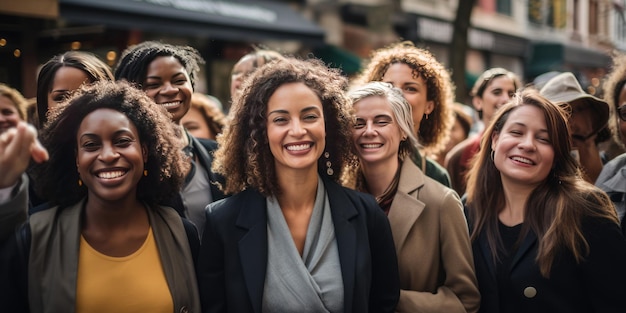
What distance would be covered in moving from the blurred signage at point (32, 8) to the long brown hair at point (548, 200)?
269 inches

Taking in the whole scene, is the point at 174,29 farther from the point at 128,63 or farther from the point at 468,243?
the point at 468,243

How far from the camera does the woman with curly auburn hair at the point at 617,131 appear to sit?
3.44 m

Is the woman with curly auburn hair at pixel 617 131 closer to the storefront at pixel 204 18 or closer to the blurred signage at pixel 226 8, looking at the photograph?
the storefront at pixel 204 18

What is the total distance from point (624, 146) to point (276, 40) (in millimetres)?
9421

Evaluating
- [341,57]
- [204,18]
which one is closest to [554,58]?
[341,57]

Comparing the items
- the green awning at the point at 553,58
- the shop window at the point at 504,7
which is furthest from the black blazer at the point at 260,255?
the green awning at the point at 553,58

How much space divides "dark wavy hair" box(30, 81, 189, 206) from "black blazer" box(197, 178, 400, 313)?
0.32 meters

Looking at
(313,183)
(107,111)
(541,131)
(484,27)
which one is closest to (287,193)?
(313,183)

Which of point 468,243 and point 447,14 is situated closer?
point 468,243

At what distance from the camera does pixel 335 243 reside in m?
2.69

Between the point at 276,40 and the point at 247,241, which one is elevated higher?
the point at 276,40

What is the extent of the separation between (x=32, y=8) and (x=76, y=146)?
634 centimetres

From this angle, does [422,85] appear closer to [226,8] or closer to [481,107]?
[481,107]

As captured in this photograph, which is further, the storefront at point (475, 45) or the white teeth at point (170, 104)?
the storefront at point (475, 45)
